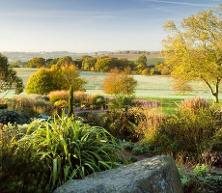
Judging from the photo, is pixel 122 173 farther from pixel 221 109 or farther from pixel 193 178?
pixel 221 109

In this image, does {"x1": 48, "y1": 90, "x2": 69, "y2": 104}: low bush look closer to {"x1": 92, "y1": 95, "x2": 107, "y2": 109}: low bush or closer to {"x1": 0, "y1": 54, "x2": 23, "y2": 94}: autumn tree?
{"x1": 92, "y1": 95, "x2": 107, "y2": 109}: low bush

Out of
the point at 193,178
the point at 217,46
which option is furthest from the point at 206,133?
the point at 217,46

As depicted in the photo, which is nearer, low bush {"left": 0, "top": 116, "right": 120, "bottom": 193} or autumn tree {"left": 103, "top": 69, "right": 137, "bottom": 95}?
low bush {"left": 0, "top": 116, "right": 120, "bottom": 193}

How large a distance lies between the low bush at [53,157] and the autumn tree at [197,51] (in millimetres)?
31568

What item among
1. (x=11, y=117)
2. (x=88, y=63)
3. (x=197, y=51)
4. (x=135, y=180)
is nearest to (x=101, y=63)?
(x=88, y=63)

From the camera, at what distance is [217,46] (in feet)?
137

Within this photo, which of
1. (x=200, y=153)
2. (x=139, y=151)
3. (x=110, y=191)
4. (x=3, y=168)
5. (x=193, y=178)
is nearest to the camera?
(x=110, y=191)

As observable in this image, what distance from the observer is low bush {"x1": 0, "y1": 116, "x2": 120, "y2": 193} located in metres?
7.85

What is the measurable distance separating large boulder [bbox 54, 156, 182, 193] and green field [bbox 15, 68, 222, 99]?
34.1 metres

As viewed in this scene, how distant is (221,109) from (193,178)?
8530mm

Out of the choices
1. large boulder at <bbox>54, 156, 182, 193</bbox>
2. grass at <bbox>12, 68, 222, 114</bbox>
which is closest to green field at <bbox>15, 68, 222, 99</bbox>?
grass at <bbox>12, 68, 222, 114</bbox>

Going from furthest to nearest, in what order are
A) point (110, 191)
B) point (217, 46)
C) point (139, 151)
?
point (217, 46), point (139, 151), point (110, 191)

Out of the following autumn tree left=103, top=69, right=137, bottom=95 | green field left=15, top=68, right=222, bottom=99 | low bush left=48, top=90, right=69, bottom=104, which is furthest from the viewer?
green field left=15, top=68, right=222, bottom=99

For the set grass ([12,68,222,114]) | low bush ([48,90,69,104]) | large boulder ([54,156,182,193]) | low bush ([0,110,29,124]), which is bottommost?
grass ([12,68,222,114])
